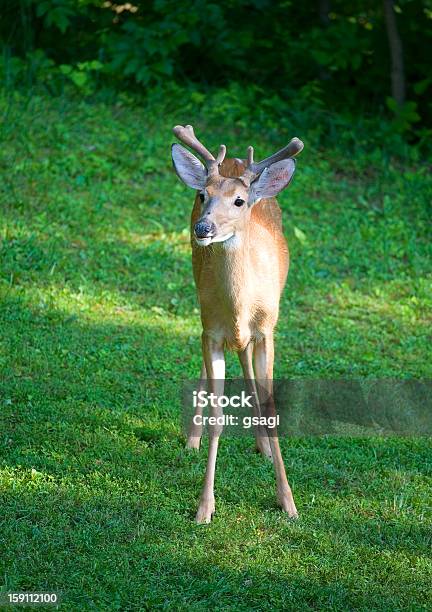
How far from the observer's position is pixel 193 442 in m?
5.59

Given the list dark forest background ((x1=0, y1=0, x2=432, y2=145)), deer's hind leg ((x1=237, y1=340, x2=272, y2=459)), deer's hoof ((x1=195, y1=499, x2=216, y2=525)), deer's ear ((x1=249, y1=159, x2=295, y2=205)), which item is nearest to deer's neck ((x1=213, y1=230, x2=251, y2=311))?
deer's ear ((x1=249, y1=159, x2=295, y2=205))

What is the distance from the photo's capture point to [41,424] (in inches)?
221

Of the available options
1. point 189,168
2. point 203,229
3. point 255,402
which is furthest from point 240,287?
point 255,402

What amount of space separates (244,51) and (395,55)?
1.55 meters

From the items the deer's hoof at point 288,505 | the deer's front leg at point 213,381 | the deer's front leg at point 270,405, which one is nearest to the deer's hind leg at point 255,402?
the deer's front leg at point 270,405

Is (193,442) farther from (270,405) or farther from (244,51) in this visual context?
(244,51)

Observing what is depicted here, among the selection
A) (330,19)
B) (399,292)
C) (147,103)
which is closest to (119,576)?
(399,292)

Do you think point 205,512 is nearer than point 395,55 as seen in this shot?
Yes

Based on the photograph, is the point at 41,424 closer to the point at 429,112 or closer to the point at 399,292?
the point at 399,292

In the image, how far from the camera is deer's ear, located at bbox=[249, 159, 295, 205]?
15.9 feet

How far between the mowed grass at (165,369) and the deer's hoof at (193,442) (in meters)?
0.10

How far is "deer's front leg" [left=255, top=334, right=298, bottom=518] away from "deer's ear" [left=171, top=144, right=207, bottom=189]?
2.66 ft

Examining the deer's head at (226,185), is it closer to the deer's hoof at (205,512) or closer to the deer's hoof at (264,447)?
the deer's hoof at (205,512)

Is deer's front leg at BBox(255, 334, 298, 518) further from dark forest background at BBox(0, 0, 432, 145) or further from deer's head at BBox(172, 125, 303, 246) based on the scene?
dark forest background at BBox(0, 0, 432, 145)
